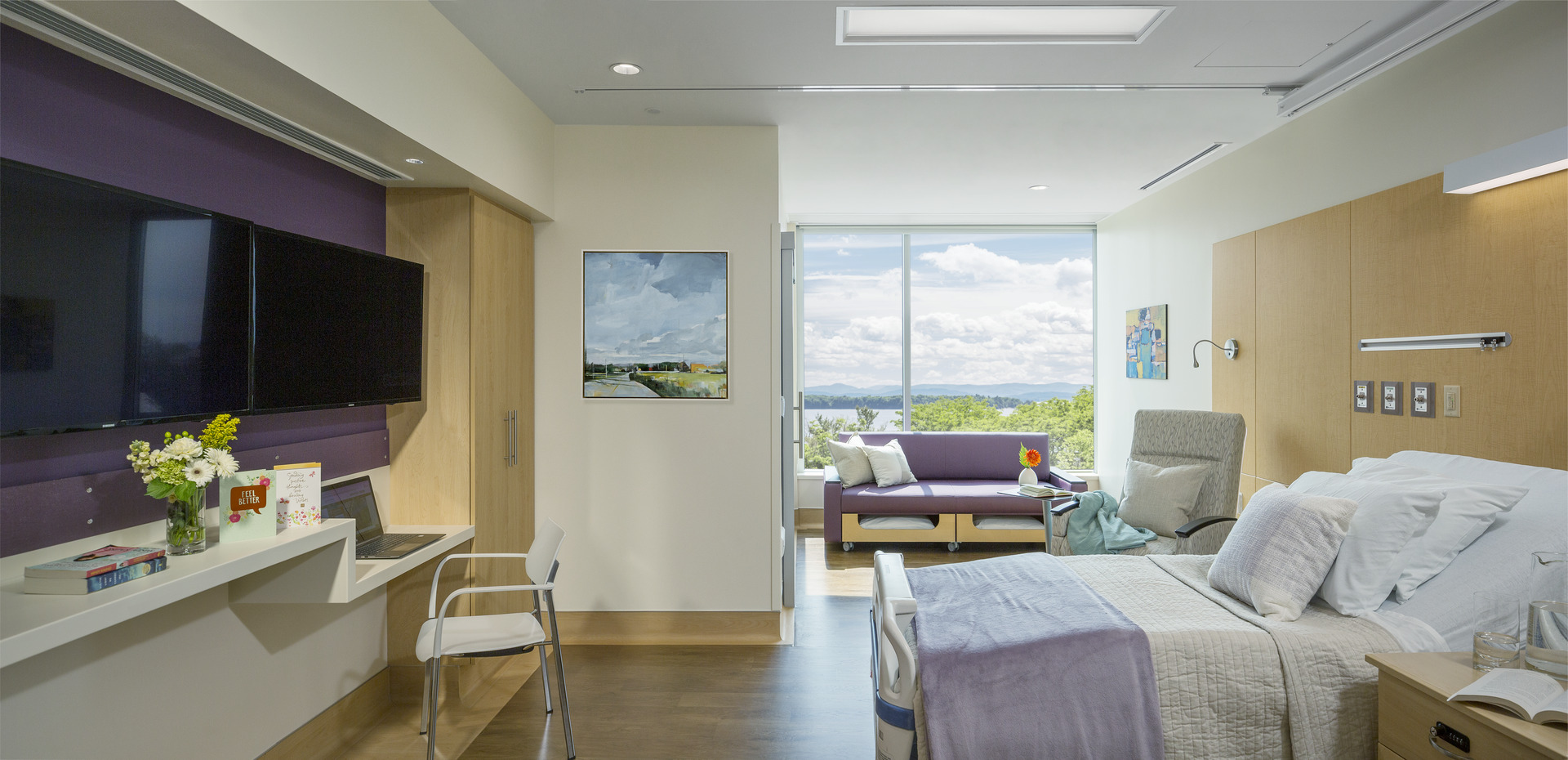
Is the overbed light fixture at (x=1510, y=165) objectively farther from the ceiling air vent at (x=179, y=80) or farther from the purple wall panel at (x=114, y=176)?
the purple wall panel at (x=114, y=176)

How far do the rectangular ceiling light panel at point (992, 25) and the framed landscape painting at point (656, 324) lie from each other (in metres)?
1.37

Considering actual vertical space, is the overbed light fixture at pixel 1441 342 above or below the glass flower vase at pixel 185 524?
above

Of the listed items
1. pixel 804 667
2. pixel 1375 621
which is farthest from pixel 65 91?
pixel 1375 621

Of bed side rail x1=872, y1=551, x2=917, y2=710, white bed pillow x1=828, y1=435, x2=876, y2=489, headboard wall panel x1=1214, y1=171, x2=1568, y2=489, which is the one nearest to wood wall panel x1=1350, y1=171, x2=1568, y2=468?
headboard wall panel x1=1214, y1=171, x2=1568, y2=489

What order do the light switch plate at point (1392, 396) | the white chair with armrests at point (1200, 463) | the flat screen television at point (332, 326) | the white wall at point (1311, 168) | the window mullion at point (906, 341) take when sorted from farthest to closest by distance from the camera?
the window mullion at point (906, 341) → the white chair with armrests at point (1200, 463) → the light switch plate at point (1392, 396) → the white wall at point (1311, 168) → the flat screen television at point (332, 326)

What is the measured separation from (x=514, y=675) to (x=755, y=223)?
246 cm

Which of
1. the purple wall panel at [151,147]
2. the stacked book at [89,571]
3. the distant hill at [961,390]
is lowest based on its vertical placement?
the stacked book at [89,571]

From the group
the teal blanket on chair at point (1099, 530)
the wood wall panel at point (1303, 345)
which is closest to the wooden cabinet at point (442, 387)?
the teal blanket on chair at point (1099, 530)

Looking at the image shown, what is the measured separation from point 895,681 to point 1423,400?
244 cm

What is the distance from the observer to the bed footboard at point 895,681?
6.57 feet

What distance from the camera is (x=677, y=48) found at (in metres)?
2.82

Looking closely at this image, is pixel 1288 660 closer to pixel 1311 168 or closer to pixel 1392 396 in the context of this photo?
pixel 1392 396

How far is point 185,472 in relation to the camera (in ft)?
5.84

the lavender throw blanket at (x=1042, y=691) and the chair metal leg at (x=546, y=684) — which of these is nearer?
the lavender throw blanket at (x=1042, y=691)
